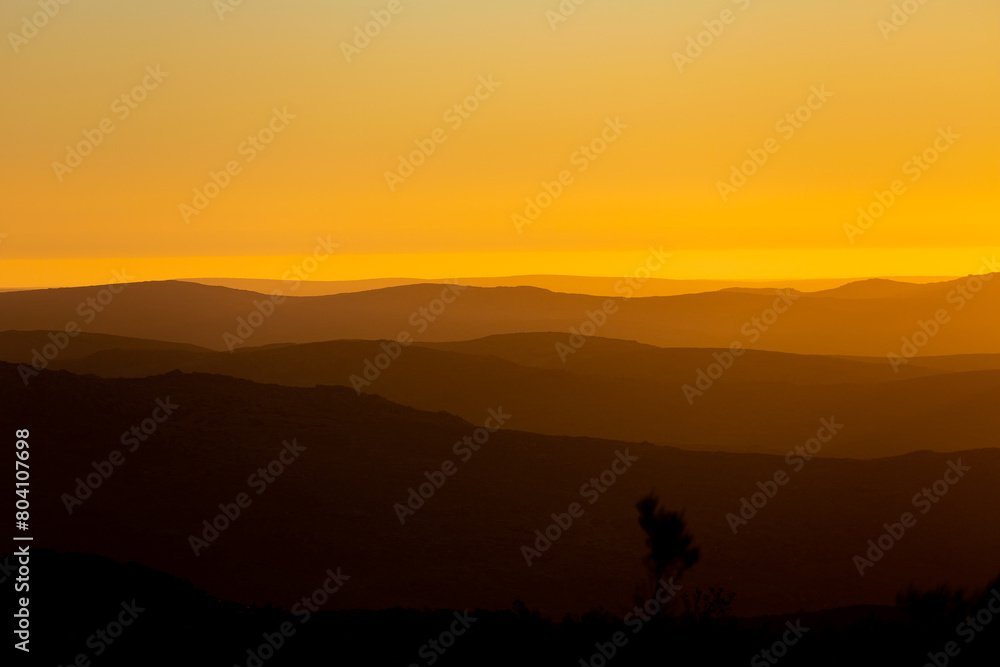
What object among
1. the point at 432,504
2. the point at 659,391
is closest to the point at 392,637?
the point at 432,504

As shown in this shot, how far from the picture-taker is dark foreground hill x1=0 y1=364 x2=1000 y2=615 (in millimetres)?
24438

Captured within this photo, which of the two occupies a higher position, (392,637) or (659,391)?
(659,391)

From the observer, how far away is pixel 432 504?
3008 cm

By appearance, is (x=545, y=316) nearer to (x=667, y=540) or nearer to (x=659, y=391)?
(x=659, y=391)

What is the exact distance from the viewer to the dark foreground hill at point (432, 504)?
24438mm

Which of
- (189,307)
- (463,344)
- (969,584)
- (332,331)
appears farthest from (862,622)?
(189,307)

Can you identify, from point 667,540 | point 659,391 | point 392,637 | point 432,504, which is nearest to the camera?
point 392,637

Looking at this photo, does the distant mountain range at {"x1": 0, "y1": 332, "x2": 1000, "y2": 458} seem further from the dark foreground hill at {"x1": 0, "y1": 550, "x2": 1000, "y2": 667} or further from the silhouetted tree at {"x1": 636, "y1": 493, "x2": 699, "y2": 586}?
the dark foreground hill at {"x1": 0, "y1": 550, "x2": 1000, "y2": 667}

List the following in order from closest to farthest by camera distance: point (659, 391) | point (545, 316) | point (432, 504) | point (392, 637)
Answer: point (392, 637) < point (432, 504) < point (659, 391) < point (545, 316)

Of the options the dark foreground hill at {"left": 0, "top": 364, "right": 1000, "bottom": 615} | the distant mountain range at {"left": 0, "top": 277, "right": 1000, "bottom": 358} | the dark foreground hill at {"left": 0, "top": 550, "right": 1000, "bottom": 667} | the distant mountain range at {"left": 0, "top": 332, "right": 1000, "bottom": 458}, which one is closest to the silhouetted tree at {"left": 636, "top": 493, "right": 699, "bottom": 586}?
the dark foreground hill at {"left": 0, "top": 550, "right": 1000, "bottom": 667}

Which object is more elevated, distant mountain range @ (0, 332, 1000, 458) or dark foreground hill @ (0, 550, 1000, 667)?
distant mountain range @ (0, 332, 1000, 458)

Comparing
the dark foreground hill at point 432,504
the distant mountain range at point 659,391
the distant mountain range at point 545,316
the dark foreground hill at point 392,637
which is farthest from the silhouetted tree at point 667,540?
the distant mountain range at point 545,316

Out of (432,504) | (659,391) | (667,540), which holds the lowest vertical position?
(667,540)

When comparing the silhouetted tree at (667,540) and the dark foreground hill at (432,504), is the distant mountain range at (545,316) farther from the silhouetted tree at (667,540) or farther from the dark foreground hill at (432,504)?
the silhouetted tree at (667,540)
